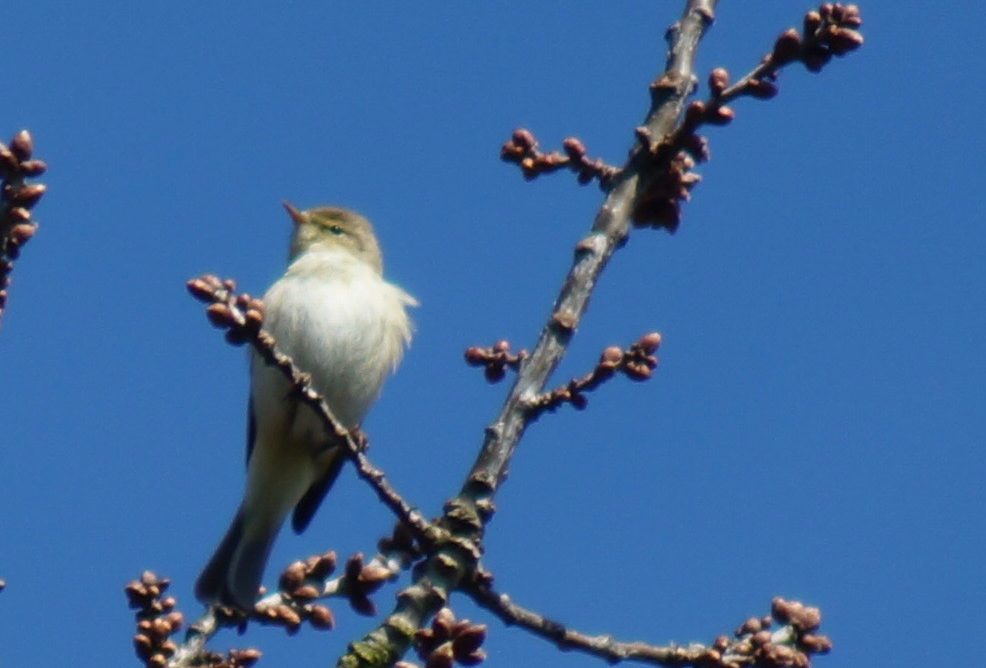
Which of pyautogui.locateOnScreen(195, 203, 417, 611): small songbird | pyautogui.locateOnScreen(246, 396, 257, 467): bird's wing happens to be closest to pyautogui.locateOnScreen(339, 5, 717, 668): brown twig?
pyautogui.locateOnScreen(195, 203, 417, 611): small songbird

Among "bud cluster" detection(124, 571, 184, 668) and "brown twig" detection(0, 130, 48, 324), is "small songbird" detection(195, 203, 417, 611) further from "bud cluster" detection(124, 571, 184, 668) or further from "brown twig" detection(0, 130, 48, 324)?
"brown twig" detection(0, 130, 48, 324)

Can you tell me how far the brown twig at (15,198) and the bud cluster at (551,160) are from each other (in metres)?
1.45

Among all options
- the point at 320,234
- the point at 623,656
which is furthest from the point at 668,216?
the point at 320,234

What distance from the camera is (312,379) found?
760 centimetres

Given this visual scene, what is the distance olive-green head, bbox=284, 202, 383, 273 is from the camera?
29.6 feet

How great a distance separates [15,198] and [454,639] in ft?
3.57

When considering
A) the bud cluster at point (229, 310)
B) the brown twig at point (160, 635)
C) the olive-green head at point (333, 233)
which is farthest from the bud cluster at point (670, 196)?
the olive-green head at point (333, 233)

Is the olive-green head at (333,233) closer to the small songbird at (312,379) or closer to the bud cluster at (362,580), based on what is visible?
the small songbird at (312,379)

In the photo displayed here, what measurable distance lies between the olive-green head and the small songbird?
2.50ft

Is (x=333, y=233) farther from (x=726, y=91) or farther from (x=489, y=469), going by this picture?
(x=489, y=469)

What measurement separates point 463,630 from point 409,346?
17.6ft

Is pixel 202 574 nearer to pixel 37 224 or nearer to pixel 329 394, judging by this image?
pixel 329 394

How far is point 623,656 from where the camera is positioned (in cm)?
334

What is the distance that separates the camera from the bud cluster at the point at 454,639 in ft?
9.12
